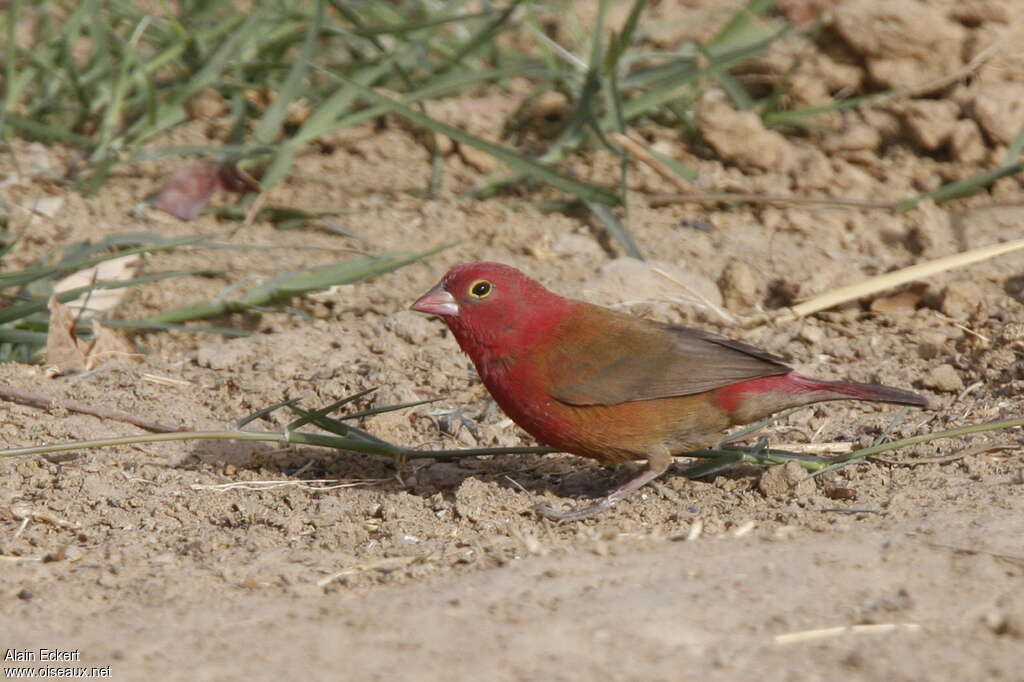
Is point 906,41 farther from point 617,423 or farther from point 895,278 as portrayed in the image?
point 617,423

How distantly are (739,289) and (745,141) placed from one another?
3.84ft

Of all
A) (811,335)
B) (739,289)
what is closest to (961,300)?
(811,335)

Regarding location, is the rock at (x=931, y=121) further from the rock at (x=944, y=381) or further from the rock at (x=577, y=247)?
the rock at (x=944, y=381)

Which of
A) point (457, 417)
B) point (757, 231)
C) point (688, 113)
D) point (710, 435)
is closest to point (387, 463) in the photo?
point (457, 417)

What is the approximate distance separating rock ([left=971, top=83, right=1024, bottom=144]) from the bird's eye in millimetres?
3061

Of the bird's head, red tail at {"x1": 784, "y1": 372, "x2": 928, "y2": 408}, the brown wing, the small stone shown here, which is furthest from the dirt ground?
the bird's head

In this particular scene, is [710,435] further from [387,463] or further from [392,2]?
[392,2]

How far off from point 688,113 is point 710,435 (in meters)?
2.71

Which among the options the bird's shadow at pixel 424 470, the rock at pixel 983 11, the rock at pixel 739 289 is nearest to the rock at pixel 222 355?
the bird's shadow at pixel 424 470

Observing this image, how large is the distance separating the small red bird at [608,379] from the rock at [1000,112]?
2.57 meters

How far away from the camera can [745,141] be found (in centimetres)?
649

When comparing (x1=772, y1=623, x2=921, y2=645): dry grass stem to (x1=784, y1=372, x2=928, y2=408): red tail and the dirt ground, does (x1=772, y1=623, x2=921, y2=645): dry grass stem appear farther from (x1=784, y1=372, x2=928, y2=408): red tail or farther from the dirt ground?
(x1=784, y1=372, x2=928, y2=408): red tail

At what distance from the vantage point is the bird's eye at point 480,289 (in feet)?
14.7

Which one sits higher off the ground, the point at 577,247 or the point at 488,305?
the point at 488,305
